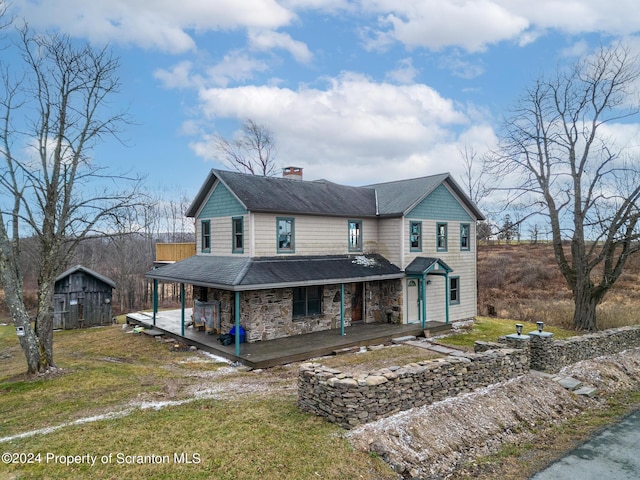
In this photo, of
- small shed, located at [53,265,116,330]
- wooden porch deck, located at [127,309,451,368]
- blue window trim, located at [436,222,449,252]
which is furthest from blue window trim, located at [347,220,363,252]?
small shed, located at [53,265,116,330]

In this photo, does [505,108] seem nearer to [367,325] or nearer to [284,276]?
[367,325]

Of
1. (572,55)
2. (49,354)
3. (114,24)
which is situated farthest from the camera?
(572,55)

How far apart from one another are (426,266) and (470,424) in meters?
9.17

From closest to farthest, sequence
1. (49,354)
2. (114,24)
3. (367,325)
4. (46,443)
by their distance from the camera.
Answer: (46,443), (49,354), (114,24), (367,325)

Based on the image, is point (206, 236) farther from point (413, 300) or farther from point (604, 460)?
point (604, 460)

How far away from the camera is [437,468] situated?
657 centimetres

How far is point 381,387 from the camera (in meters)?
7.57

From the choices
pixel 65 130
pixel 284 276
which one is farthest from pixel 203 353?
pixel 65 130

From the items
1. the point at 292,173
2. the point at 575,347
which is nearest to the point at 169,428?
the point at 575,347

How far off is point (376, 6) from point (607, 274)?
16067 mm

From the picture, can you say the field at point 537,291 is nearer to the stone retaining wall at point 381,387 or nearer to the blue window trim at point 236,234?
the stone retaining wall at point 381,387

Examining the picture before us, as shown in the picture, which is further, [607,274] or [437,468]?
[607,274]

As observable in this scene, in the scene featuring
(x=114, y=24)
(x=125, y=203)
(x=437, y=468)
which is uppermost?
(x=114, y=24)

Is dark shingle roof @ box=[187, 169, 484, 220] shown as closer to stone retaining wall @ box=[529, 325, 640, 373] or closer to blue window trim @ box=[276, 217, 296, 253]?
blue window trim @ box=[276, 217, 296, 253]
